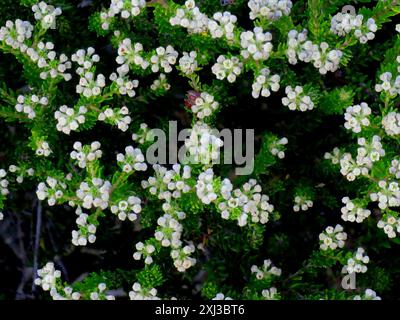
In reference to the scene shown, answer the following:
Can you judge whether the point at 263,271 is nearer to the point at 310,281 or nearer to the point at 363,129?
the point at 310,281

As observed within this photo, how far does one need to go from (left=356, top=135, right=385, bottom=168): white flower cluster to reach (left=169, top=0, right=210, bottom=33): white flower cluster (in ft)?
2.17

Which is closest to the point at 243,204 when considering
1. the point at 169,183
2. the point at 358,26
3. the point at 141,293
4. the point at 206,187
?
the point at 206,187

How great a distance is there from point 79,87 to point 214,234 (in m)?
0.80

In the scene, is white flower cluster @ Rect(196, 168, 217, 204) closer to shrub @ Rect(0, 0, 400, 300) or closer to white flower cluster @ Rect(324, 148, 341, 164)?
shrub @ Rect(0, 0, 400, 300)

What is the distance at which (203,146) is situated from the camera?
193cm

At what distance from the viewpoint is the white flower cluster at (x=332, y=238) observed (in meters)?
2.19

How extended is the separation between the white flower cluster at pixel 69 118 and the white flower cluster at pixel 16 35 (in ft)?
0.92

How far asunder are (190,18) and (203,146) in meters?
0.44

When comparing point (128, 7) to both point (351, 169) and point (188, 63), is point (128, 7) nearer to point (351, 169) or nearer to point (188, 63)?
point (188, 63)

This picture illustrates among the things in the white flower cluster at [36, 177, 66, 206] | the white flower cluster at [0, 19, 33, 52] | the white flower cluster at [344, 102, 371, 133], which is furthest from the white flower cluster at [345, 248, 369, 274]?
the white flower cluster at [0, 19, 33, 52]

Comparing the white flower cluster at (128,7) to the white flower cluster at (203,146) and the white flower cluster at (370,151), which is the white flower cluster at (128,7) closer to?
the white flower cluster at (203,146)

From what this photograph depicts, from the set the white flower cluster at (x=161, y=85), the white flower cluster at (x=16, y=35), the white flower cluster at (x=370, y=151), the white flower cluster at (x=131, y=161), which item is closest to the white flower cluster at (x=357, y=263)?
the white flower cluster at (x=370, y=151)

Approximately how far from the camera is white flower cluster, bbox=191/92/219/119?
2148mm
